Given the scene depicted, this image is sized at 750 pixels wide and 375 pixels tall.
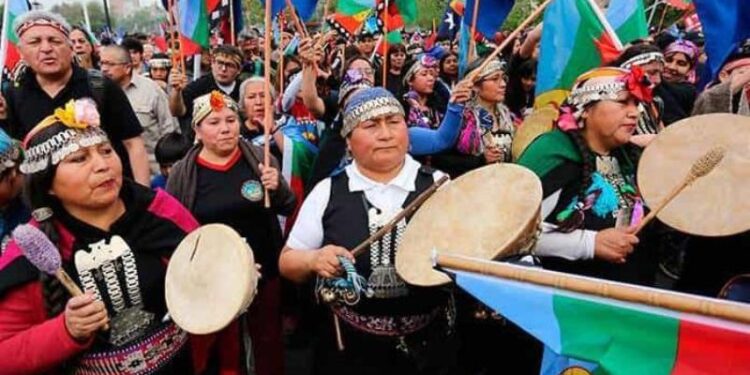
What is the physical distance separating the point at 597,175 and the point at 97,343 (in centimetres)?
209

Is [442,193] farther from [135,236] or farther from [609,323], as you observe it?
[609,323]

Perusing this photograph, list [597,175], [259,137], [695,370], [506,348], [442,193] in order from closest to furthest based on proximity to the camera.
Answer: [695,370] → [442,193] → [597,175] → [506,348] → [259,137]

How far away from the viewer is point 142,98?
6.54 meters

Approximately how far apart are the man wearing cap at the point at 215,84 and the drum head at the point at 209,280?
12.3ft

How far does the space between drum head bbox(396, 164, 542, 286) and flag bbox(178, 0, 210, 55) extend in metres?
4.78

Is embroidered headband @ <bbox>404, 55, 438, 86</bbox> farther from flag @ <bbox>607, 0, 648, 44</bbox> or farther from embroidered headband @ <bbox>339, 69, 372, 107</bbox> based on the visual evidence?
flag @ <bbox>607, 0, 648, 44</bbox>

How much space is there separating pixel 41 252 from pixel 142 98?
4.44 m

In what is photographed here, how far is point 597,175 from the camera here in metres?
3.21

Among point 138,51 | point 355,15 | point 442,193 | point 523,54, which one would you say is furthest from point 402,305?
point 138,51

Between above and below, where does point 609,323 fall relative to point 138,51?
above

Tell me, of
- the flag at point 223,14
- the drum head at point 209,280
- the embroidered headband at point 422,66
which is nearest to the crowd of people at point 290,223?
the drum head at point 209,280

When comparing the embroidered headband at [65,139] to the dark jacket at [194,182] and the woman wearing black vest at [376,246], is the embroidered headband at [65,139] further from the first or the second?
the dark jacket at [194,182]

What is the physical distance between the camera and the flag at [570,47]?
513 cm

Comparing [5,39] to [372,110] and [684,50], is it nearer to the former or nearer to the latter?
[372,110]
